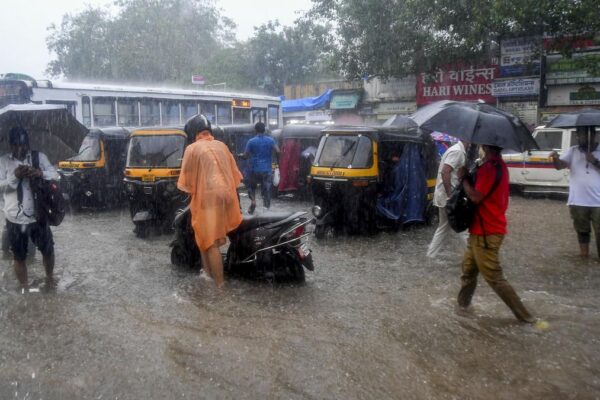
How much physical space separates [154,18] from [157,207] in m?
33.2

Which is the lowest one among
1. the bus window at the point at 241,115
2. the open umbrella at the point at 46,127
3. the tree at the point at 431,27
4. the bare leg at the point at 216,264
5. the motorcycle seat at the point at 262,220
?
the bare leg at the point at 216,264

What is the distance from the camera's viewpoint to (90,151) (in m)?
11.9

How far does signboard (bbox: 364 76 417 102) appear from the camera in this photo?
75.8 ft

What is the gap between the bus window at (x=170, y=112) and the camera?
17.7m

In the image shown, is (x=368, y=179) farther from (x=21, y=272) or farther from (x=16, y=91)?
(x=16, y=91)

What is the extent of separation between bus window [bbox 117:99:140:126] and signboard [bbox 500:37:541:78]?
12414 mm

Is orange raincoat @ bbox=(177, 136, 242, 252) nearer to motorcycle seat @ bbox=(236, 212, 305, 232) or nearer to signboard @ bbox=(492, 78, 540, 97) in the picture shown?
motorcycle seat @ bbox=(236, 212, 305, 232)

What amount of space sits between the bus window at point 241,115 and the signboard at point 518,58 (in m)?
9.25

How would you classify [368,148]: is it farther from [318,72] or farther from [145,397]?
[318,72]

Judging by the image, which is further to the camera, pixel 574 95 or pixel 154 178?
pixel 574 95

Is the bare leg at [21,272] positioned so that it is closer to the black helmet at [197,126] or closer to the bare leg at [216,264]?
the bare leg at [216,264]

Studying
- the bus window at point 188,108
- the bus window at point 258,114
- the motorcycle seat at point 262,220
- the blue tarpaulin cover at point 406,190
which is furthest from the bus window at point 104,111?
the motorcycle seat at point 262,220

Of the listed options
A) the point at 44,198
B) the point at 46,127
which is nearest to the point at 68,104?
the point at 46,127

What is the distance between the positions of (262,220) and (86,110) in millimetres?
11241
